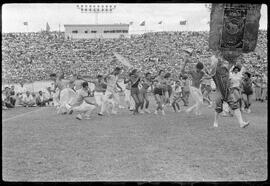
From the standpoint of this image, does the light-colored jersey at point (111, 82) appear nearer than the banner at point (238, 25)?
No

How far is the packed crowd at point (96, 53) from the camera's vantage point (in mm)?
42969

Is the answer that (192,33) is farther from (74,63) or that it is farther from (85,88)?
(85,88)

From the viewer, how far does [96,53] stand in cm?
4784

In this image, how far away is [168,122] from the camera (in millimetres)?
12141

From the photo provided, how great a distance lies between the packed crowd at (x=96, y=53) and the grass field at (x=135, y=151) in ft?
93.9

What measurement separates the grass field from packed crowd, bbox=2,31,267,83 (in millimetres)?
28618

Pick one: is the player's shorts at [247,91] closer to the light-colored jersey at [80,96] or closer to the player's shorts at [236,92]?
the player's shorts at [236,92]

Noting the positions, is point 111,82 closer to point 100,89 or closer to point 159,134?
point 100,89

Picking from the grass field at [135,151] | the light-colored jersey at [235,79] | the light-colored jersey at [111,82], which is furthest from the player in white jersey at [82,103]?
the light-colored jersey at [235,79]

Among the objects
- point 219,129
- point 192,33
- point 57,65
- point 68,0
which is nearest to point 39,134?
point 219,129

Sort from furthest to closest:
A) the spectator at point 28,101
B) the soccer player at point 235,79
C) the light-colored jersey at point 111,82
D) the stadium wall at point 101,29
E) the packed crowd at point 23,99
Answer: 1. the stadium wall at point 101,29
2. the spectator at point 28,101
3. the packed crowd at point 23,99
4. the light-colored jersey at point 111,82
5. the soccer player at point 235,79

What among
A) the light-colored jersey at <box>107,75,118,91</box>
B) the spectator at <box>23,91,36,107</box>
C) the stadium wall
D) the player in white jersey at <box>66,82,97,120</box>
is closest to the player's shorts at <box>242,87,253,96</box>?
the light-colored jersey at <box>107,75,118,91</box>

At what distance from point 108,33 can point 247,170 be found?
55.8 meters

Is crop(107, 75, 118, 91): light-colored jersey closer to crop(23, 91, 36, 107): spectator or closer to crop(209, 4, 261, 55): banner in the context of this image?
crop(209, 4, 261, 55): banner
